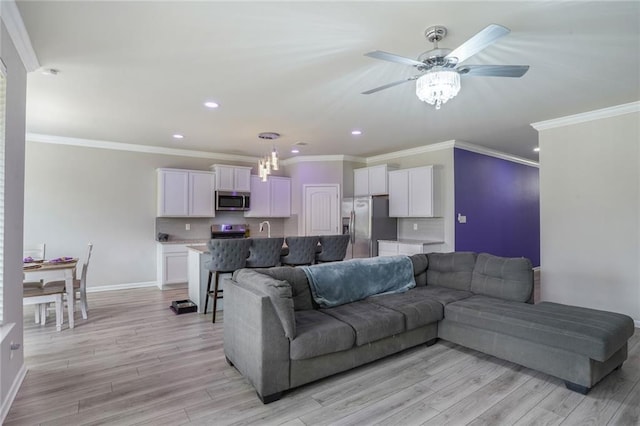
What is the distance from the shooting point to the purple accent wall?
5.96m

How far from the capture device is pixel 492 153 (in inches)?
255

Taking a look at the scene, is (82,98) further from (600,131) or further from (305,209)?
(600,131)

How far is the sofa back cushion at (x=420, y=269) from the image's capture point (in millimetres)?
4059

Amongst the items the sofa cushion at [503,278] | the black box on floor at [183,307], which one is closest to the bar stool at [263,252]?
the black box on floor at [183,307]

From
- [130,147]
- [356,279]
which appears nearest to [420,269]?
[356,279]

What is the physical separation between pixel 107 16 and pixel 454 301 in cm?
363

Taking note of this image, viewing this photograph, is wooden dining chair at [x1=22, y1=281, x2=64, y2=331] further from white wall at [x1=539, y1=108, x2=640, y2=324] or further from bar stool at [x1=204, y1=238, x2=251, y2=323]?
white wall at [x1=539, y1=108, x2=640, y2=324]

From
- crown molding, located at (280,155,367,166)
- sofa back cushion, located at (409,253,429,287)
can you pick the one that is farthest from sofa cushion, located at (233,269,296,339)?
crown molding, located at (280,155,367,166)

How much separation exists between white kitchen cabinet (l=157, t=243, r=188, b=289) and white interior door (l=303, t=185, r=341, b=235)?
7.99 ft

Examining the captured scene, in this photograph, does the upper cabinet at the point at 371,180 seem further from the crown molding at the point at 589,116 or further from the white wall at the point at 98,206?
the white wall at the point at 98,206

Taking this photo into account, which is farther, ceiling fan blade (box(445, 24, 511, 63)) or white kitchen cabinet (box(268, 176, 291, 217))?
white kitchen cabinet (box(268, 176, 291, 217))

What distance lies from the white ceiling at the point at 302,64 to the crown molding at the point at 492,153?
742 mm

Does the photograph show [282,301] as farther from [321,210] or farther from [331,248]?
[321,210]

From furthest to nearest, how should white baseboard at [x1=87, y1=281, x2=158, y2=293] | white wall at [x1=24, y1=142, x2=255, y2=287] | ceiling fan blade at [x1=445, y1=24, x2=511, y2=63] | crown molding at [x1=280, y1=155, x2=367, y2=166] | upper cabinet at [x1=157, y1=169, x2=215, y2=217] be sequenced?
crown molding at [x1=280, y1=155, x2=367, y2=166] → upper cabinet at [x1=157, y1=169, x2=215, y2=217] → white baseboard at [x1=87, y1=281, x2=158, y2=293] → white wall at [x1=24, y1=142, x2=255, y2=287] → ceiling fan blade at [x1=445, y1=24, x2=511, y2=63]
